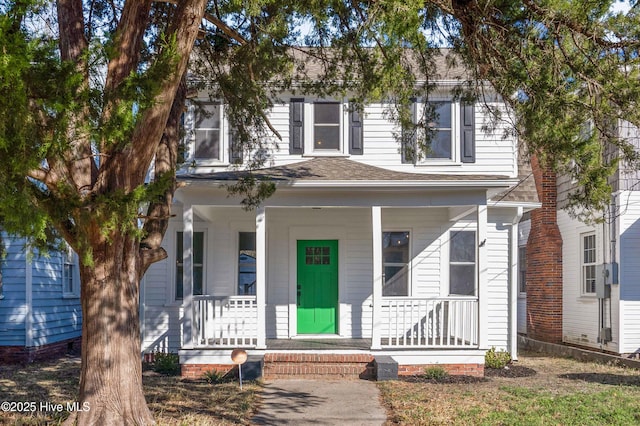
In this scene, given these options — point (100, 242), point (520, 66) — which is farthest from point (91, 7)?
point (520, 66)

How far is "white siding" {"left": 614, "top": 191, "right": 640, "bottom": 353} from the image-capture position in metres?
12.7

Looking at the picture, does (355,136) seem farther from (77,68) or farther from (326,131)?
(77,68)

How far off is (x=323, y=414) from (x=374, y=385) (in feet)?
7.52

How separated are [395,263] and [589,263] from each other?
15.1 ft

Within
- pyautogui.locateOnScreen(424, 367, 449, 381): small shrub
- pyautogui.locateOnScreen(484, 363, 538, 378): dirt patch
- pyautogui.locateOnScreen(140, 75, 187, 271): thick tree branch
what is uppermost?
pyautogui.locateOnScreen(140, 75, 187, 271): thick tree branch

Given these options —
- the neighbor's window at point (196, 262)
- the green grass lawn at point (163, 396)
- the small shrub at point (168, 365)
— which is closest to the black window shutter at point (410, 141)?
the green grass lawn at point (163, 396)

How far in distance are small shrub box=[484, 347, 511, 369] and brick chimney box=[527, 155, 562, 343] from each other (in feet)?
13.3

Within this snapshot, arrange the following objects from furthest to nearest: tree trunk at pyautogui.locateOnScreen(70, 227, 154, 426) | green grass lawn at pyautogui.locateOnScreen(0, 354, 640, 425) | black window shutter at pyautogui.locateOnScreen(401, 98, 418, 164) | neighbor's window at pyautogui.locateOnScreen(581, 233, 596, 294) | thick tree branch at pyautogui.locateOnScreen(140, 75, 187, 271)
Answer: neighbor's window at pyautogui.locateOnScreen(581, 233, 596, 294) < black window shutter at pyautogui.locateOnScreen(401, 98, 418, 164) < green grass lawn at pyautogui.locateOnScreen(0, 354, 640, 425) < thick tree branch at pyautogui.locateOnScreen(140, 75, 187, 271) < tree trunk at pyautogui.locateOnScreen(70, 227, 154, 426)

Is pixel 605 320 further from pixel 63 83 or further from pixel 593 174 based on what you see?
pixel 63 83

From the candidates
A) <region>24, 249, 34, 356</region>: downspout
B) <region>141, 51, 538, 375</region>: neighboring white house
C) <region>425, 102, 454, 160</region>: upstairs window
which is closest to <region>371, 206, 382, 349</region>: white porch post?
Result: <region>141, 51, 538, 375</region>: neighboring white house

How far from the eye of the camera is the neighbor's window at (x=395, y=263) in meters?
13.3

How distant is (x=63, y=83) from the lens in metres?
4.79

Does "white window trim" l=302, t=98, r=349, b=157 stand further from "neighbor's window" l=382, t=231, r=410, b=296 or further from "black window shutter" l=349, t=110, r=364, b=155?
"neighbor's window" l=382, t=231, r=410, b=296

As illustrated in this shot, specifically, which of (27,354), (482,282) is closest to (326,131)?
(482,282)
